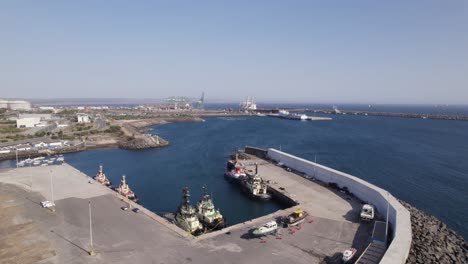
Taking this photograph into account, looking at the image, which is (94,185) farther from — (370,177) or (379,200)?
(370,177)

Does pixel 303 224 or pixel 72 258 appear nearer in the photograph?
pixel 72 258

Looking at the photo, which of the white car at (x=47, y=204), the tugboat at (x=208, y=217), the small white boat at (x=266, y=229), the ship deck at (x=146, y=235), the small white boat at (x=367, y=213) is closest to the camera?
the ship deck at (x=146, y=235)

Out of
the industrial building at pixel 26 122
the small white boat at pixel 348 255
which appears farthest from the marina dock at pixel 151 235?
the industrial building at pixel 26 122

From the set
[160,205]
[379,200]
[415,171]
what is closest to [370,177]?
[415,171]

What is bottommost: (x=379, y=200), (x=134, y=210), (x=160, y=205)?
(x=160, y=205)

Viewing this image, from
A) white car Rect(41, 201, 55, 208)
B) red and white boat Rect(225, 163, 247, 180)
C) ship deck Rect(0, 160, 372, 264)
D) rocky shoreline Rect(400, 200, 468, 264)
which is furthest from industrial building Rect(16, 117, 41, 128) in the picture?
rocky shoreline Rect(400, 200, 468, 264)

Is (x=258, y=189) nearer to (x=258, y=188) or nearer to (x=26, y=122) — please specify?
(x=258, y=188)

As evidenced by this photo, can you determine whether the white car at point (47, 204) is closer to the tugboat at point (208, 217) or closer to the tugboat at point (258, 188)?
the tugboat at point (208, 217)
